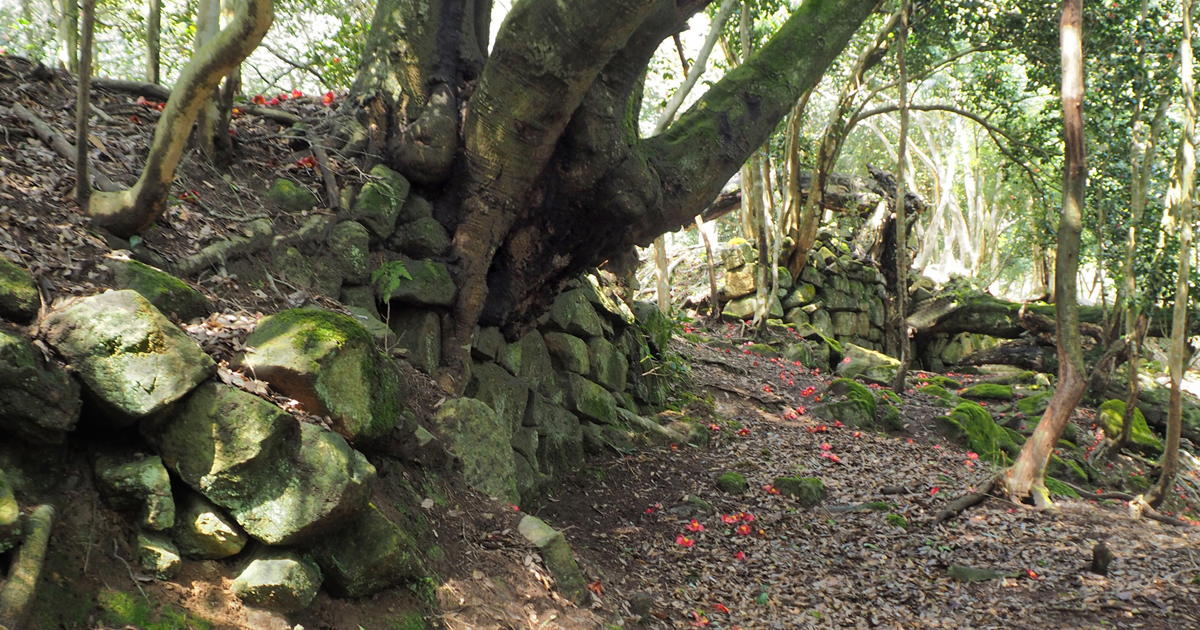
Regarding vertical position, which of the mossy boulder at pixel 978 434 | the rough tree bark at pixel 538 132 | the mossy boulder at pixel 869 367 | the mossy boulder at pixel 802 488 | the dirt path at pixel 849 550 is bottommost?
the dirt path at pixel 849 550

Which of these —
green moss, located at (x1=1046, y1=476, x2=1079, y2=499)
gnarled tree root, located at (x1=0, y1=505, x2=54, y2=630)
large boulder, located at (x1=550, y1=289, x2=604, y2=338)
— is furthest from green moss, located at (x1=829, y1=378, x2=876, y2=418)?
gnarled tree root, located at (x1=0, y1=505, x2=54, y2=630)

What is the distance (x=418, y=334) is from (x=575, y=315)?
268 centimetres

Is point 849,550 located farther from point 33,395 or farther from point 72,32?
point 72,32

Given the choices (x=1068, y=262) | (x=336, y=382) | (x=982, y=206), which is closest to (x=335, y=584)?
(x=336, y=382)

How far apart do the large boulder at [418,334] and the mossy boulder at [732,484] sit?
3.23 metres

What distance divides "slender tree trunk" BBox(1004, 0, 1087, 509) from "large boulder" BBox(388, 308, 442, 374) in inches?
215

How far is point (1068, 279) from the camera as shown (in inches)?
264

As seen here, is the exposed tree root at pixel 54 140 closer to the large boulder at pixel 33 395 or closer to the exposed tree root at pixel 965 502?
the large boulder at pixel 33 395

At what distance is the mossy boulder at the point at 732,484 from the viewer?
23.8 ft

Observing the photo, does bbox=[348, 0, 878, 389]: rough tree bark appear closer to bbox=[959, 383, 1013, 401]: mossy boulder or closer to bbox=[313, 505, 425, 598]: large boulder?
bbox=[313, 505, 425, 598]: large boulder

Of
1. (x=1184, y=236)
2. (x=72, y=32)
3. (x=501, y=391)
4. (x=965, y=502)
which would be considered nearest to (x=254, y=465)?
(x=501, y=391)


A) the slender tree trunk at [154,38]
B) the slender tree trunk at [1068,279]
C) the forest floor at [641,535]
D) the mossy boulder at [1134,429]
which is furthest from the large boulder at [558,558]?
the mossy boulder at [1134,429]

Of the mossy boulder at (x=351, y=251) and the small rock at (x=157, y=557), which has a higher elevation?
the mossy boulder at (x=351, y=251)

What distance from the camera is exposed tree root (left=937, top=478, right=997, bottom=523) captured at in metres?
6.71
